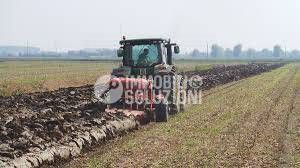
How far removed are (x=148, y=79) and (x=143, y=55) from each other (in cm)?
113

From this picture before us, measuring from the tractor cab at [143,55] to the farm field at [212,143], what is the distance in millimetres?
1912

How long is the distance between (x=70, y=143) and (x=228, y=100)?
13.0 meters

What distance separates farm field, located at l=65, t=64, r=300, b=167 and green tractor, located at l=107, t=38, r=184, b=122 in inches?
25.5

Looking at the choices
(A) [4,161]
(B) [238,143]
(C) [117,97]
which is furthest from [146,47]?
(A) [4,161]

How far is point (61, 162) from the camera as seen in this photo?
1018cm

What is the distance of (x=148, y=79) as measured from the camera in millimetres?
16750

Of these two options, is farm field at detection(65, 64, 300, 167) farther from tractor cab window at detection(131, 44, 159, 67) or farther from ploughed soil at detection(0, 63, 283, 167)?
tractor cab window at detection(131, 44, 159, 67)

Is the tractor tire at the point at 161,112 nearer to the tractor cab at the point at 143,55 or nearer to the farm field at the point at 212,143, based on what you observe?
the farm field at the point at 212,143

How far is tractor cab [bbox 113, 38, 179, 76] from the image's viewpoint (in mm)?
17141

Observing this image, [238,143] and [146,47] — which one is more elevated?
[146,47]

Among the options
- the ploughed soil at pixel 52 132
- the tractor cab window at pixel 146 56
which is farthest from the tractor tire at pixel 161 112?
the tractor cab window at pixel 146 56

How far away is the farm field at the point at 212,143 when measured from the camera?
404 inches

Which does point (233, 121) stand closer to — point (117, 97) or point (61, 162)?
point (117, 97)

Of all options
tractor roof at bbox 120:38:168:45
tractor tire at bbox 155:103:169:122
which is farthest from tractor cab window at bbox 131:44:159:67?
tractor tire at bbox 155:103:169:122
